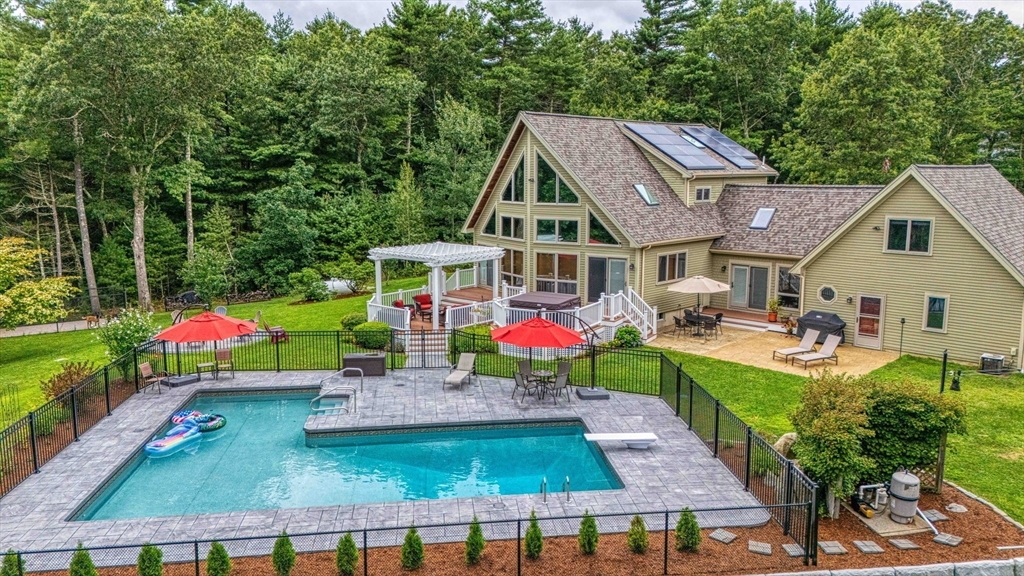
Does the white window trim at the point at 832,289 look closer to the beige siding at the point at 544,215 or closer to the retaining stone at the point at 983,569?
the beige siding at the point at 544,215

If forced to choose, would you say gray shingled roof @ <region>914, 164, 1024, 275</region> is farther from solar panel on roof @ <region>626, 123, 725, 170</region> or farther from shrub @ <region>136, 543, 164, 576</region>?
shrub @ <region>136, 543, 164, 576</region>

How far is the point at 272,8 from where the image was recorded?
70.2 meters

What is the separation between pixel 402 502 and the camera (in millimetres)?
12484

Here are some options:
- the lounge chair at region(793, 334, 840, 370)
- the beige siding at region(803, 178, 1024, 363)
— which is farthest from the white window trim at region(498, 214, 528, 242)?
the lounge chair at region(793, 334, 840, 370)

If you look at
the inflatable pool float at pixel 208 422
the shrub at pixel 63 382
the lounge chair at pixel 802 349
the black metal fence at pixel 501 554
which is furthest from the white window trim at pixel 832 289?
the shrub at pixel 63 382

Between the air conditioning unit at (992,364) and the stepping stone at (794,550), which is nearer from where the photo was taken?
the stepping stone at (794,550)

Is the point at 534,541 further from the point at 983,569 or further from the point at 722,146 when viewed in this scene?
the point at 722,146

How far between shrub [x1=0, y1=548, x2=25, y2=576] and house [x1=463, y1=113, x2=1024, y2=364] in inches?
744

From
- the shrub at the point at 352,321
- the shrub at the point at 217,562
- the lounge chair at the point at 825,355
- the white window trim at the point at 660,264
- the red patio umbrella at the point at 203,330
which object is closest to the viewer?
the shrub at the point at 217,562

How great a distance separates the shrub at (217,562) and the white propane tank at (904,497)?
34.3 feet

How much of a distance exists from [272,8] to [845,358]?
67290 millimetres

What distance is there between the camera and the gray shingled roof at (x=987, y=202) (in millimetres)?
20562

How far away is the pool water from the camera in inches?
520

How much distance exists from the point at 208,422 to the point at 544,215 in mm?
14732
